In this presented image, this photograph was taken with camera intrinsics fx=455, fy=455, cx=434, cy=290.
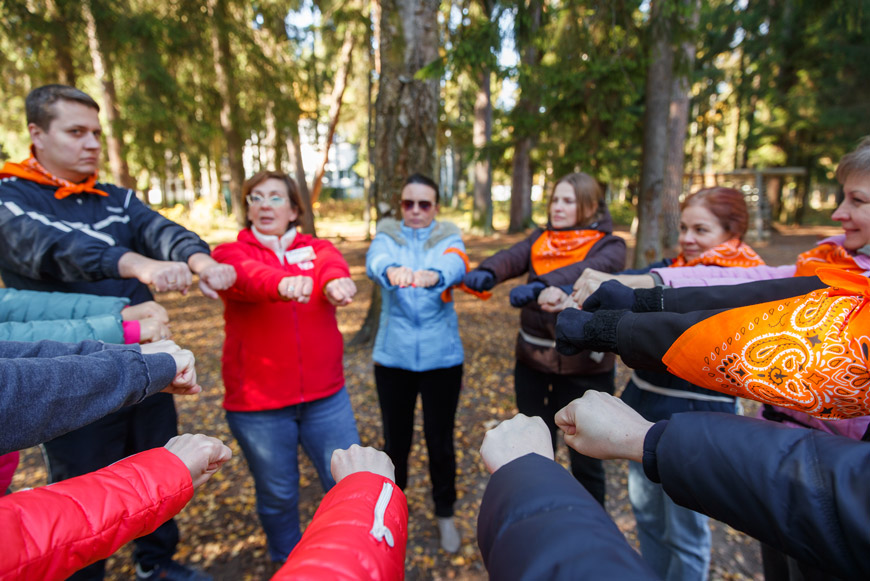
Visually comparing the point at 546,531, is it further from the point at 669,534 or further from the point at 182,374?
the point at 669,534

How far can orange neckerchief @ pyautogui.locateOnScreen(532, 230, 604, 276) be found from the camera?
2.72 metres

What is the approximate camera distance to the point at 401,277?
2514 millimetres

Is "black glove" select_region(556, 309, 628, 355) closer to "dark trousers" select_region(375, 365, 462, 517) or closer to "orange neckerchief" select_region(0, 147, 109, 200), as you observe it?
"dark trousers" select_region(375, 365, 462, 517)

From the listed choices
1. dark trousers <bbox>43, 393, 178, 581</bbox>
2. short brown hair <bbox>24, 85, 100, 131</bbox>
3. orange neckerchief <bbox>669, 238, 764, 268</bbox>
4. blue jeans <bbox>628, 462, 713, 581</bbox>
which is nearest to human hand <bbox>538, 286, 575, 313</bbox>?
orange neckerchief <bbox>669, 238, 764, 268</bbox>

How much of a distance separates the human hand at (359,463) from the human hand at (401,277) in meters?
1.25

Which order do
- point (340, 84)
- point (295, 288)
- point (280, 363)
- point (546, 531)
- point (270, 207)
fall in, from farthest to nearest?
point (340, 84) → point (270, 207) → point (280, 363) → point (295, 288) → point (546, 531)

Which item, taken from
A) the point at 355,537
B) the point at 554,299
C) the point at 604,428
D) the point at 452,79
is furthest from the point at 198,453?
the point at 452,79

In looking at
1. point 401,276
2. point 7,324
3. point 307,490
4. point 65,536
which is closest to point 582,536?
point 65,536

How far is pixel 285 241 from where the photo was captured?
99.3 inches

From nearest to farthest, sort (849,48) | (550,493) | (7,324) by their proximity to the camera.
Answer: (550,493) → (7,324) → (849,48)

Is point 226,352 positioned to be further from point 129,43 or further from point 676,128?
point 676,128

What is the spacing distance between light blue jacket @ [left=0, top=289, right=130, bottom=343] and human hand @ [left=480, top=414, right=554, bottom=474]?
5.17ft

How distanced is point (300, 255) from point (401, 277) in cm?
57

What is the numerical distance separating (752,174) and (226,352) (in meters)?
21.0
